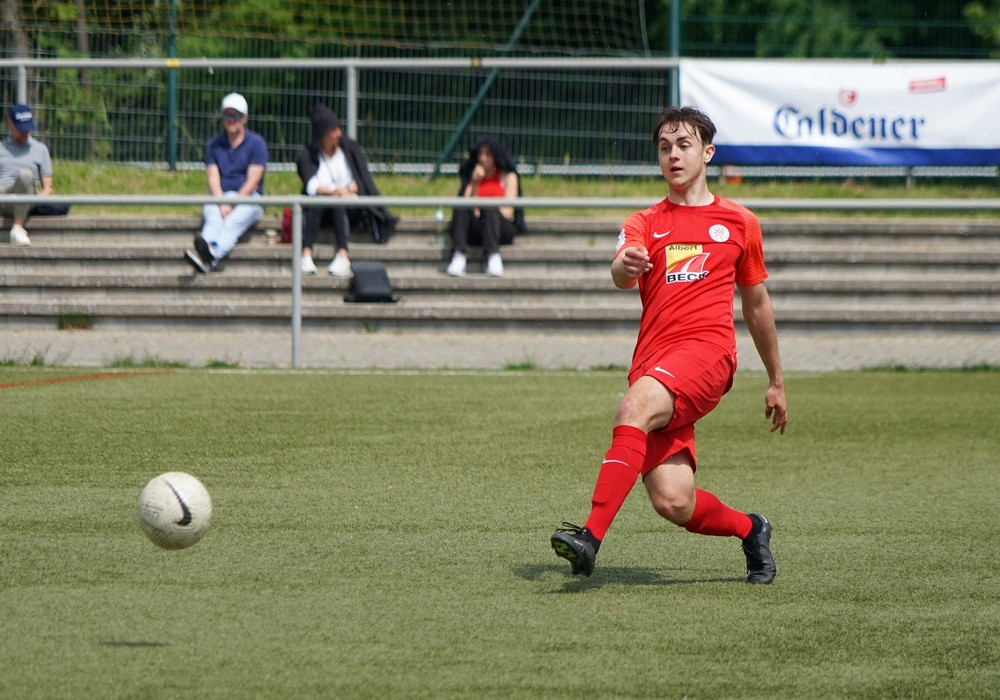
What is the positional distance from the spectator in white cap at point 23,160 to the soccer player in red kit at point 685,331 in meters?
10.1

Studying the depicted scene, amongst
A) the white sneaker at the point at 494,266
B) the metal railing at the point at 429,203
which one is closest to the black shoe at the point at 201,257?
the metal railing at the point at 429,203

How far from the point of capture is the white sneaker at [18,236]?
12.1 m

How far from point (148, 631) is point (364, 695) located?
3.05 ft

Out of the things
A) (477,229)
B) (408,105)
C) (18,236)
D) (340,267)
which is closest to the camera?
(340,267)

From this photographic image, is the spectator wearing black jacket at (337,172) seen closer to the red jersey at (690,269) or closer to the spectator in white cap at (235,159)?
the spectator in white cap at (235,159)

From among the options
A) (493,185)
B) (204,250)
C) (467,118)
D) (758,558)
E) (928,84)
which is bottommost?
(758,558)

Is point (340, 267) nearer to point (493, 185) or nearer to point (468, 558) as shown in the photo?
point (493, 185)

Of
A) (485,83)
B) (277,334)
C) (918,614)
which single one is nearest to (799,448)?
(918,614)

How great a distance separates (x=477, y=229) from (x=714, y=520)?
7.86 m

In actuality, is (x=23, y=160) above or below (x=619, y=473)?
above

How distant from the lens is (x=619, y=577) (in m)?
4.91

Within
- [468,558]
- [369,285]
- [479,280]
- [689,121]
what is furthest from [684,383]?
[479,280]

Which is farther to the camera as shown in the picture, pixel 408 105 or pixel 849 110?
pixel 408 105

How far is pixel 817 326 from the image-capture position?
12062 mm
